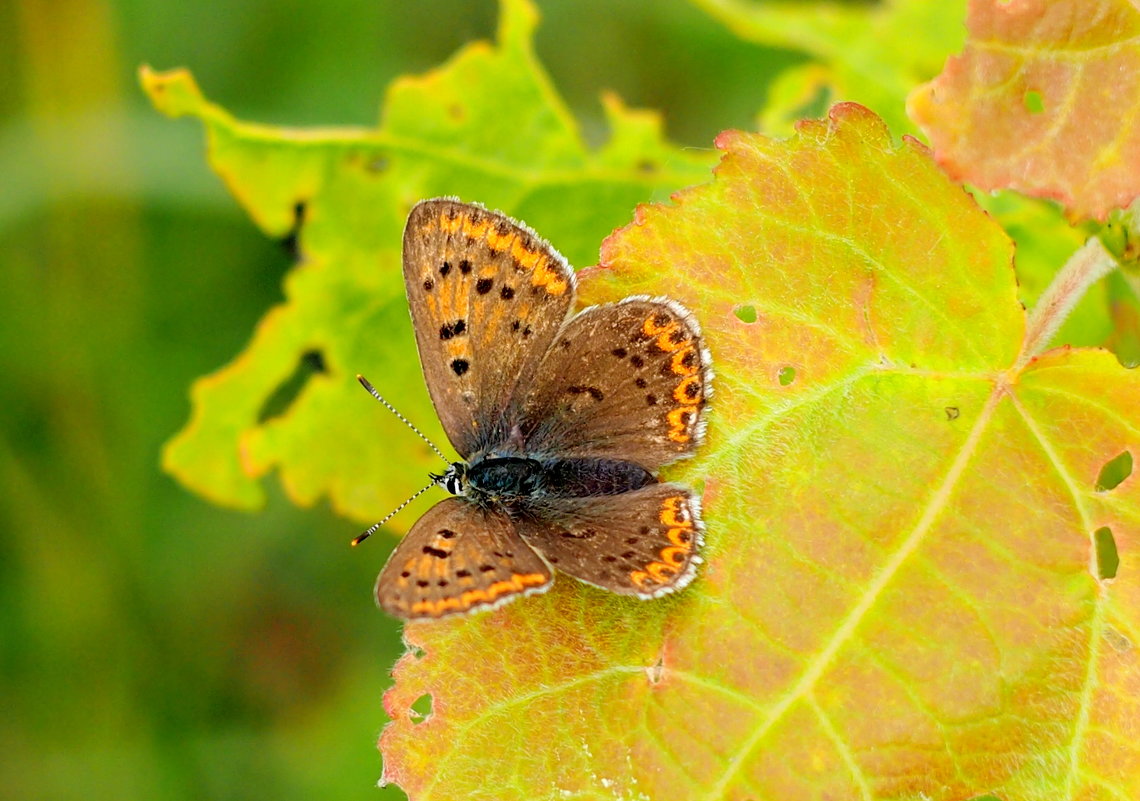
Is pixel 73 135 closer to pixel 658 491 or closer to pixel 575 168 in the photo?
pixel 575 168

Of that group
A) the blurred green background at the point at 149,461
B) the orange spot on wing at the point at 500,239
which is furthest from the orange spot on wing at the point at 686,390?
the blurred green background at the point at 149,461

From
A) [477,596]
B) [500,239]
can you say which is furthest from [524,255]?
[477,596]

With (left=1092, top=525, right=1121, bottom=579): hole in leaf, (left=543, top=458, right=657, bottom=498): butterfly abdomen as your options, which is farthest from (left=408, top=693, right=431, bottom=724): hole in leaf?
(left=1092, top=525, right=1121, bottom=579): hole in leaf

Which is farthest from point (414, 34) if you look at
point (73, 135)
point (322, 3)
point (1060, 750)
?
point (1060, 750)

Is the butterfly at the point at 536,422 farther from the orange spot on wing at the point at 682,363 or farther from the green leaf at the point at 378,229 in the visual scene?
the green leaf at the point at 378,229

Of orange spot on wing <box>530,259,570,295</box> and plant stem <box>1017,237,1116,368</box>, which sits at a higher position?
plant stem <box>1017,237,1116,368</box>

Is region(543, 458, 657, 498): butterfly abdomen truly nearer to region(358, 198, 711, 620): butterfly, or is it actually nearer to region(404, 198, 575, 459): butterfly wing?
region(358, 198, 711, 620): butterfly
